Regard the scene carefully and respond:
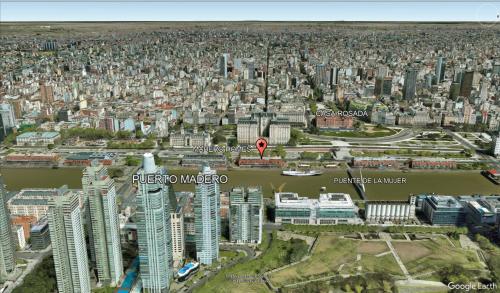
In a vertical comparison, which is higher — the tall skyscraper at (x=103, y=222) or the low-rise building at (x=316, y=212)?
the tall skyscraper at (x=103, y=222)

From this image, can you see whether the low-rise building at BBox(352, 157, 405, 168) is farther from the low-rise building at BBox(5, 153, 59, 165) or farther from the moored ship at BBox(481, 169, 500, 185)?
the low-rise building at BBox(5, 153, 59, 165)

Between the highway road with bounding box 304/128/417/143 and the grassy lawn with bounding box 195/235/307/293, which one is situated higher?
the highway road with bounding box 304/128/417/143

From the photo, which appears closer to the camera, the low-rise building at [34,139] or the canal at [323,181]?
the canal at [323,181]

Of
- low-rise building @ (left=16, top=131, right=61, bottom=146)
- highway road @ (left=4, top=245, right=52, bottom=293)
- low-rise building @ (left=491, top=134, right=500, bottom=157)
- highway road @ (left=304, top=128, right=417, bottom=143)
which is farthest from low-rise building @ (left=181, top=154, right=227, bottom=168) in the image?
low-rise building @ (left=491, top=134, right=500, bottom=157)

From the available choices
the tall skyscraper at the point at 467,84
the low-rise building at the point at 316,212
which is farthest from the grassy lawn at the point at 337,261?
the tall skyscraper at the point at 467,84

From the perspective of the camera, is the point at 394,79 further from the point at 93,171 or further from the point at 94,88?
the point at 93,171

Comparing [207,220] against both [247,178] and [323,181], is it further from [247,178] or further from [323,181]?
[323,181]

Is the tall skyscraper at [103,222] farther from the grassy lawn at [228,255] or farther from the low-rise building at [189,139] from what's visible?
the low-rise building at [189,139]
